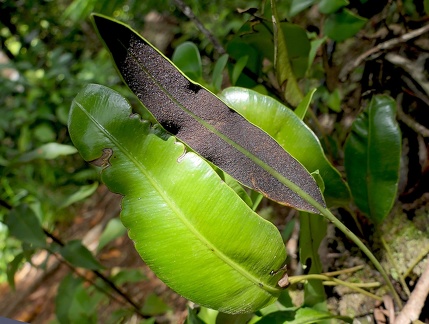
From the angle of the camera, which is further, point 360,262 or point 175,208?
point 360,262

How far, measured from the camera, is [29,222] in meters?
1.06

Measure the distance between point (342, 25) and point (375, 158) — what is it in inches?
13.5

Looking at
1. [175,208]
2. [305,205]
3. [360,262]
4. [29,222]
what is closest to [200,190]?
[175,208]

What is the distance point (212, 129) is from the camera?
1.77 ft

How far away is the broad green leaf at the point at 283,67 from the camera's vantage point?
2.25 feet

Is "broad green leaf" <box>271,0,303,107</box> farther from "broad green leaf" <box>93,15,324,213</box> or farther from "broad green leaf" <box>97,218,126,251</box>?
"broad green leaf" <box>97,218,126,251</box>

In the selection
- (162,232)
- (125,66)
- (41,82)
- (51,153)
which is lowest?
(41,82)

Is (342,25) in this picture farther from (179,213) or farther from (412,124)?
(179,213)

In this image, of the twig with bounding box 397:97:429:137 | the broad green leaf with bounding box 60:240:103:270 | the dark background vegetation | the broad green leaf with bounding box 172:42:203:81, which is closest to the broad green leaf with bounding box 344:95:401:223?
the dark background vegetation

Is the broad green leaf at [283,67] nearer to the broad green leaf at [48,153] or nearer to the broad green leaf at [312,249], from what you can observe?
the broad green leaf at [312,249]

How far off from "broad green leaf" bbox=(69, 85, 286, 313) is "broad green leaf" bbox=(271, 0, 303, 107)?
Result: 28cm

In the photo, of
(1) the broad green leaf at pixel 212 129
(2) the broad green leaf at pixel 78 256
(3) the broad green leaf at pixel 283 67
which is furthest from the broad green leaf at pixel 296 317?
(2) the broad green leaf at pixel 78 256

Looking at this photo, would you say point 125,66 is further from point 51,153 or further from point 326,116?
point 326,116

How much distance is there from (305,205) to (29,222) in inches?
30.7
